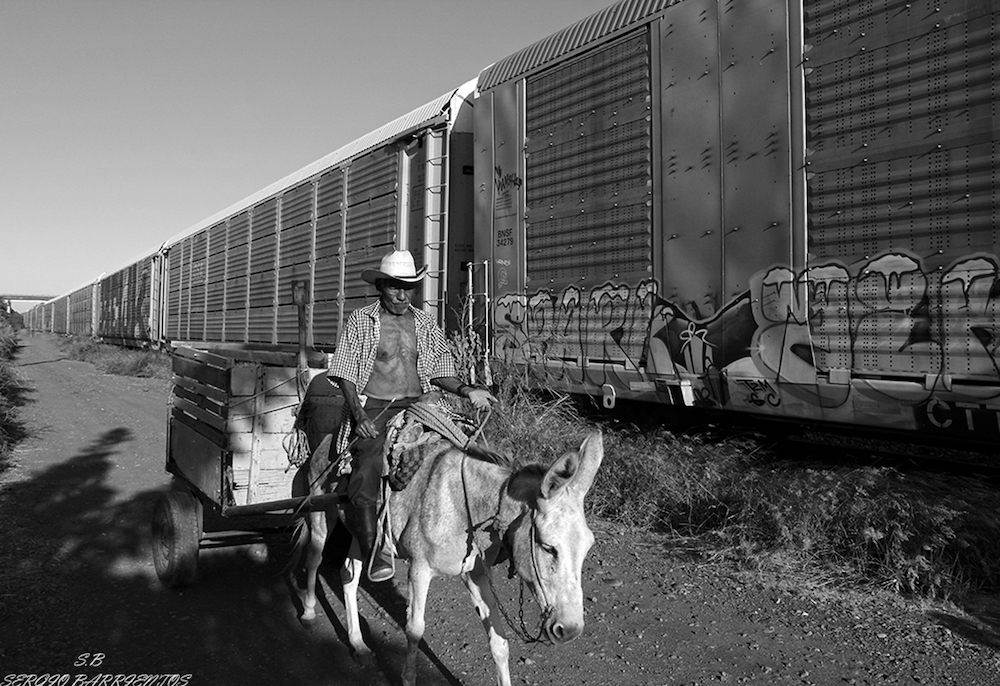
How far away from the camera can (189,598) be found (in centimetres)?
492

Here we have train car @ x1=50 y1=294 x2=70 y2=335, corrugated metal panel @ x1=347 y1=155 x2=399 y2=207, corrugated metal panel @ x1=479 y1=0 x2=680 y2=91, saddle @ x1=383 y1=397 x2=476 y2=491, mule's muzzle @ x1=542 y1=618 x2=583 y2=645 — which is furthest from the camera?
train car @ x1=50 y1=294 x2=70 y2=335

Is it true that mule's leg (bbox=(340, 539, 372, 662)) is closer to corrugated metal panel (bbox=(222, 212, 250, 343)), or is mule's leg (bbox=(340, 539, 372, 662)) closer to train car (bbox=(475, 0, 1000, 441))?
train car (bbox=(475, 0, 1000, 441))

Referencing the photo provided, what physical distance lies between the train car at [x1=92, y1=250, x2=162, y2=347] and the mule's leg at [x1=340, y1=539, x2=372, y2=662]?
2377 cm

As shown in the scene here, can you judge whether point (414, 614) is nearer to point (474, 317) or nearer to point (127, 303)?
point (474, 317)

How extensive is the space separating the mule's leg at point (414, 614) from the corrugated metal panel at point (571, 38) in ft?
18.0

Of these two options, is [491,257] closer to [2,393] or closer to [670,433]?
[670,433]

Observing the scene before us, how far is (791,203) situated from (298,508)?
4.22 meters

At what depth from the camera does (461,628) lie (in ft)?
14.8

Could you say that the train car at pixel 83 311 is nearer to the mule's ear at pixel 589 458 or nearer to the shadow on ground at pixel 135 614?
the shadow on ground at pixel 135 614

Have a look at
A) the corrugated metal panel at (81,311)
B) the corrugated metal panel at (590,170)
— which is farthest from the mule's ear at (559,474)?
the corrugated metal panel at (81,311)

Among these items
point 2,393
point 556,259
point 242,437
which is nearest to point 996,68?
point 556,259

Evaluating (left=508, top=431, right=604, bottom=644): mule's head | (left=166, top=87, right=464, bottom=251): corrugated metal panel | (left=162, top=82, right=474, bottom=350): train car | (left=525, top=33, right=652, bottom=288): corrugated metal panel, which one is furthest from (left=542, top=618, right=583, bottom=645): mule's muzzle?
(left=166, top=87, right=464, bottom=251): corrugated metal panel

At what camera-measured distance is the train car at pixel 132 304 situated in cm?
2589

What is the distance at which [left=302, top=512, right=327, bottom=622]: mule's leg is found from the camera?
4.58 meters
